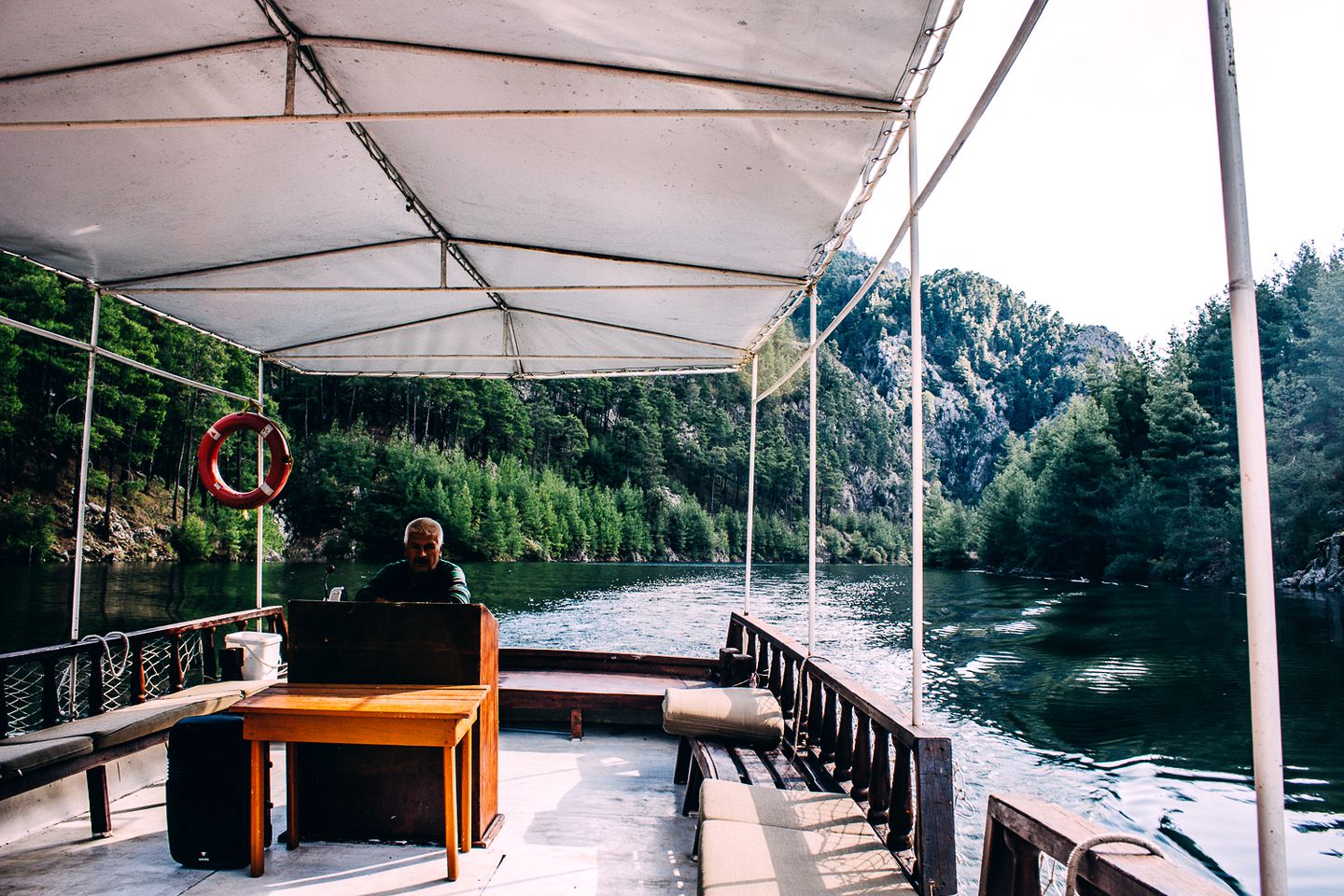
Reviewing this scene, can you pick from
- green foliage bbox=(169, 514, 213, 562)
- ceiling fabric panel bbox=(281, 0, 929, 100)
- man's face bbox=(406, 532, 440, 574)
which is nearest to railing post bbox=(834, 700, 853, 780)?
man's face bbox=(406, 532, 440, 574)

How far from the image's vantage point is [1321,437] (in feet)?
88.6

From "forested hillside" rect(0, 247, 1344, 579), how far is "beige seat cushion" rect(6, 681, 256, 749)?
17612mm

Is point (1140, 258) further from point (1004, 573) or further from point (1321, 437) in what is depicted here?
point (1321, 437)

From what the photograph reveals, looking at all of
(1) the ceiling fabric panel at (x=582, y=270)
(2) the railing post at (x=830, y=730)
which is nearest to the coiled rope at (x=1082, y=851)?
(2) the railing post at (x=830, y=730)

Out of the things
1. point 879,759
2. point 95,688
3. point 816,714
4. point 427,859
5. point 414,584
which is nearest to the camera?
point 879,759

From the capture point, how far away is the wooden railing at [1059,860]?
50.2 inches

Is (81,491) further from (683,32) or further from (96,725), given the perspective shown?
(683,32)

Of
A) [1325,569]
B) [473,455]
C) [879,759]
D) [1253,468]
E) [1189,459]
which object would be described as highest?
[473,455]

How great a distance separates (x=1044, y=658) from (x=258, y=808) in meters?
15.9

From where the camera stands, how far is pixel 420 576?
11.3 ft

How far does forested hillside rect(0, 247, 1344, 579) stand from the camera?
2892 cm

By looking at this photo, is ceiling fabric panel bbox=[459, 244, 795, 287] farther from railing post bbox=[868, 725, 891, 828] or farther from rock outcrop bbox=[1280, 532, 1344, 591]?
rock outcrop bbox=[1280, 532, 1344, 591]

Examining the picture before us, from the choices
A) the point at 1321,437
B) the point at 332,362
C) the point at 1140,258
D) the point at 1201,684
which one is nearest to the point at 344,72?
the point at 332,362

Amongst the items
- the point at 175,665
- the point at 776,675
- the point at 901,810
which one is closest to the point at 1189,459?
the point at 776,675
